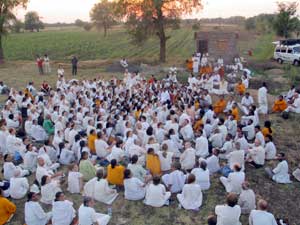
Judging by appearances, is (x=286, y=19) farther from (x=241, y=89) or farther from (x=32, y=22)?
(x=32, y=22)

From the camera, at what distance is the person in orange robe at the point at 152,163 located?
34.4 feet

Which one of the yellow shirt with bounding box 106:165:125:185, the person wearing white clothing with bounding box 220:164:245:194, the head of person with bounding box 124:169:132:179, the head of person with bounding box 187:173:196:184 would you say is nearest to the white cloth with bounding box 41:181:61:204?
the yellow shirt with bounding box 106:165:125:185

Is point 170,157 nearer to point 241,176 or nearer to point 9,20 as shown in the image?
point 241,176

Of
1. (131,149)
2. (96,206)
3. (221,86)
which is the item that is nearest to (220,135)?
(131,149)

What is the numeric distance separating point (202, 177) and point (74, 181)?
3383mm

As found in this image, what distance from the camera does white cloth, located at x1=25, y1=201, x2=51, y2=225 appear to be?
8.46m

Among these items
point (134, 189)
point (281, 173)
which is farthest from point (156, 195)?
point (281, 173)

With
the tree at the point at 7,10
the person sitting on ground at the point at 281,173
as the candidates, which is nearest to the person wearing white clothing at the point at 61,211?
the person sitting on ground at the point at 281,173

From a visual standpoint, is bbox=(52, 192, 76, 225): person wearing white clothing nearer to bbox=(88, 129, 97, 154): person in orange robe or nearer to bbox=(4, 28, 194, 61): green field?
bbox=(88, 129, 97, 154): person in orange robe

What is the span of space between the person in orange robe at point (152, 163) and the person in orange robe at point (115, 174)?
869mm

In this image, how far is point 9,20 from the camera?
3381 cm

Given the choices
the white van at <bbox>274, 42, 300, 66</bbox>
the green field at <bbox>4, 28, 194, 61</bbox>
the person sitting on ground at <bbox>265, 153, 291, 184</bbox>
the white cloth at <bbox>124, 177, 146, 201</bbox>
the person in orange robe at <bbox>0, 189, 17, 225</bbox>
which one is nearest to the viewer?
the person in orange robe at <bbox>0, 189, 17, 225</bbox>

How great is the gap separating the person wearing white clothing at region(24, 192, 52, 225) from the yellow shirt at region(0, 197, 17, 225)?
60 cm

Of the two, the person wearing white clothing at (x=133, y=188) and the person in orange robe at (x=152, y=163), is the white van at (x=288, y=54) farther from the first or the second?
the person wearing white clothing at (x=133, y=188)
